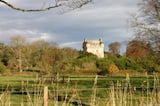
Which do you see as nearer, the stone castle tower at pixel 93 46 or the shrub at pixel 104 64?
the shrub at pixel 104 64

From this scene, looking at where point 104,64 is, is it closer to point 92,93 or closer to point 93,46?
point 93,46

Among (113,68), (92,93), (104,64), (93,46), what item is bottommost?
(113,68)

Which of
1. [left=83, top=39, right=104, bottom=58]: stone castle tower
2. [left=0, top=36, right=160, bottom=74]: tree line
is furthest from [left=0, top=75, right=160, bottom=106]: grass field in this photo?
[left=83, top=39, right=104, bottom=58]: stone castle tower

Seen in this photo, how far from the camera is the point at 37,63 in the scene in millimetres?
74625

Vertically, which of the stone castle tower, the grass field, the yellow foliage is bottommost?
the yellow foliage

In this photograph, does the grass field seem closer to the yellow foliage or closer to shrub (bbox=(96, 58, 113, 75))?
the yellow foliage

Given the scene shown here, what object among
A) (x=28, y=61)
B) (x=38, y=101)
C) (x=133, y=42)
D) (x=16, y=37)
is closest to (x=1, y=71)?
(x=28, y=61)

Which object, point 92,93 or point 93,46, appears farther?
point 93,46

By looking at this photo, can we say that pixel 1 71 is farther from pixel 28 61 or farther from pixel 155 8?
pixel 155 8

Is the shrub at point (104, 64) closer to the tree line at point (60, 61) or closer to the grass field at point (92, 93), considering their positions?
the tree line at point (60, 61)

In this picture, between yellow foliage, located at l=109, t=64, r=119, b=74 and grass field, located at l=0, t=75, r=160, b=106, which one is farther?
yellow foliage, located at l=109, t=64, r=119, b=74

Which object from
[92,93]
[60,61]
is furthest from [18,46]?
[92,93]

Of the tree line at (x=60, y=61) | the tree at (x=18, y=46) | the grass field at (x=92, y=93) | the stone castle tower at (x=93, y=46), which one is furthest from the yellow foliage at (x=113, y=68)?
the grass field at (x=92, y=93)

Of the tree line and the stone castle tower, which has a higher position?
the stone castle tower
